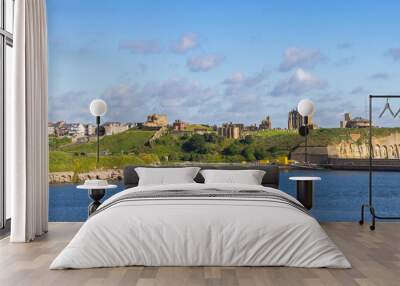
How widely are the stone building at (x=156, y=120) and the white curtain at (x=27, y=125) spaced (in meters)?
2.89

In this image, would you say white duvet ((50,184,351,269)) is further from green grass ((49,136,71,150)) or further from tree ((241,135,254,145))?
green grass ((49,136,71,150))

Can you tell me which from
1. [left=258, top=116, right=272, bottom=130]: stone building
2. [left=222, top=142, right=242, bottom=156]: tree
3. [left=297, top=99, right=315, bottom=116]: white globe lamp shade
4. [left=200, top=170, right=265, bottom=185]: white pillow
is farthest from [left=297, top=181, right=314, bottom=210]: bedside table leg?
[left=222, top=142, right=242, bottom=156]: tree

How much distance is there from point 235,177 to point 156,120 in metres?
2.62

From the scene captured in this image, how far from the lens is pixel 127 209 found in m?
4.85

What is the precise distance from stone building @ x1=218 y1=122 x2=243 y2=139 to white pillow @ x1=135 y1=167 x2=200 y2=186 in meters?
2.05

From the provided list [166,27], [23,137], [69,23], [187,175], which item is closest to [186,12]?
[166,27]

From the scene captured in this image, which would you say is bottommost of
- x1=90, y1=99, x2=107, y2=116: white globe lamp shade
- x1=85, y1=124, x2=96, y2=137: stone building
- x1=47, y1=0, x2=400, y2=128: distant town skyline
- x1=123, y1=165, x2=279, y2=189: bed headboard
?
x1=123, y1=165, x2=279, y2=189: bed headboard

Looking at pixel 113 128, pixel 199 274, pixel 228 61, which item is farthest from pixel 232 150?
pixel 199 274

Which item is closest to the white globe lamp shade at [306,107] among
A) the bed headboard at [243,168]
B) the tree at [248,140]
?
the bed headboard at [243,168]

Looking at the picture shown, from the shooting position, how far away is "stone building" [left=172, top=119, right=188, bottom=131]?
29.5ft

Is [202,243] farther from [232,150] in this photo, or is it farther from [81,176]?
[81,176]

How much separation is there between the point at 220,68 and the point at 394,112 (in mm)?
2642

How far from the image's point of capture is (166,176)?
681 cm

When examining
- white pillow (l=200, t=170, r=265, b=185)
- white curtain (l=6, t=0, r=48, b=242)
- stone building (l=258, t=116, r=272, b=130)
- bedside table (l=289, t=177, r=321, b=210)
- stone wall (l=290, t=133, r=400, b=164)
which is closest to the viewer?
white curtain (l=6, t=0, r=48, b=242)
